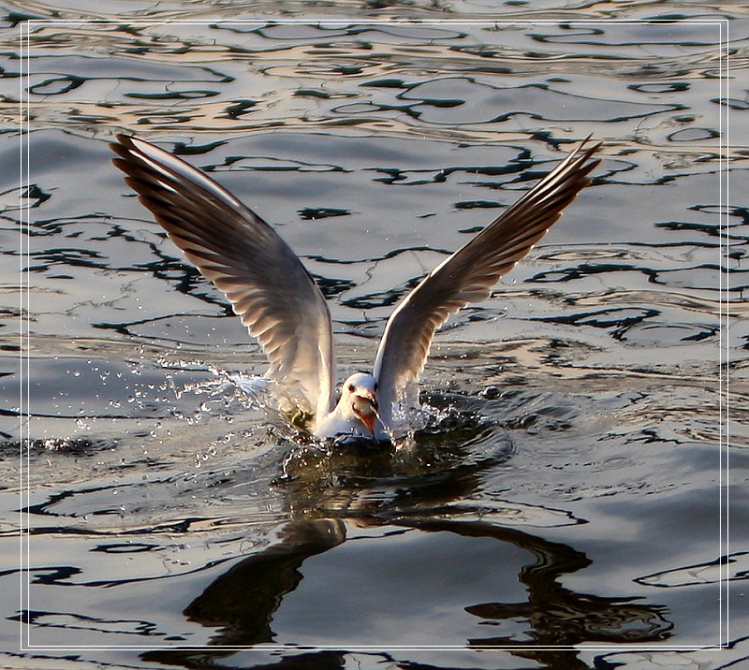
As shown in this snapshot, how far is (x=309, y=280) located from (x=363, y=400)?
0.60 meters

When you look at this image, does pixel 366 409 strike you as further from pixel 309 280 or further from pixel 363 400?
pixel 309 280

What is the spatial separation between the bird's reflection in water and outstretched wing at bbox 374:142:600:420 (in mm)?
591

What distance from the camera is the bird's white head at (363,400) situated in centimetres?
631

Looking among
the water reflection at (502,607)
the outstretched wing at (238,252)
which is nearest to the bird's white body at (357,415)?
the outstretched wing at (238,252)

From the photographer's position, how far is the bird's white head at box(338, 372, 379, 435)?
6309mm

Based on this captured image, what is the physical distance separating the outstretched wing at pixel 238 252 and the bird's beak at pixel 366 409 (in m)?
0.23

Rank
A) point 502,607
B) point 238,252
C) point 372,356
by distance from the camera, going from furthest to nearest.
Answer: point 372,356
point 238,252
point 502,607

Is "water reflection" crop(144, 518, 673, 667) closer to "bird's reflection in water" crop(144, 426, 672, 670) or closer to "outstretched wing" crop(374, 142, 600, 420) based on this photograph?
"bird's reflection in water" crop(144, 426, 672, 670)

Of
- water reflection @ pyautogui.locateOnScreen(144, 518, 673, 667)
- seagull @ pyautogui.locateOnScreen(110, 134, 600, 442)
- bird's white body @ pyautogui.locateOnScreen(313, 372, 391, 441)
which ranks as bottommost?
water reflection @ pyautogui.locateOnScreen(144, 518, 673, 667)

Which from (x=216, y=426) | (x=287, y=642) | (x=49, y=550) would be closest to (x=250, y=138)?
(x=216, y=426)

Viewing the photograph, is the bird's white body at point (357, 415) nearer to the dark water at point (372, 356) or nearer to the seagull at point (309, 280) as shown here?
the seagull at point (309, 280)

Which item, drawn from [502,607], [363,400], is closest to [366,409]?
[363,400]

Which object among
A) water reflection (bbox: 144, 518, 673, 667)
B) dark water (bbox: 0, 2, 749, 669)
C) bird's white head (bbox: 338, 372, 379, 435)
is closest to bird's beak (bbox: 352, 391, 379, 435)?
bird's white head (bbox: 338, 372, 379, 435)

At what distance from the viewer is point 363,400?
6320mm
